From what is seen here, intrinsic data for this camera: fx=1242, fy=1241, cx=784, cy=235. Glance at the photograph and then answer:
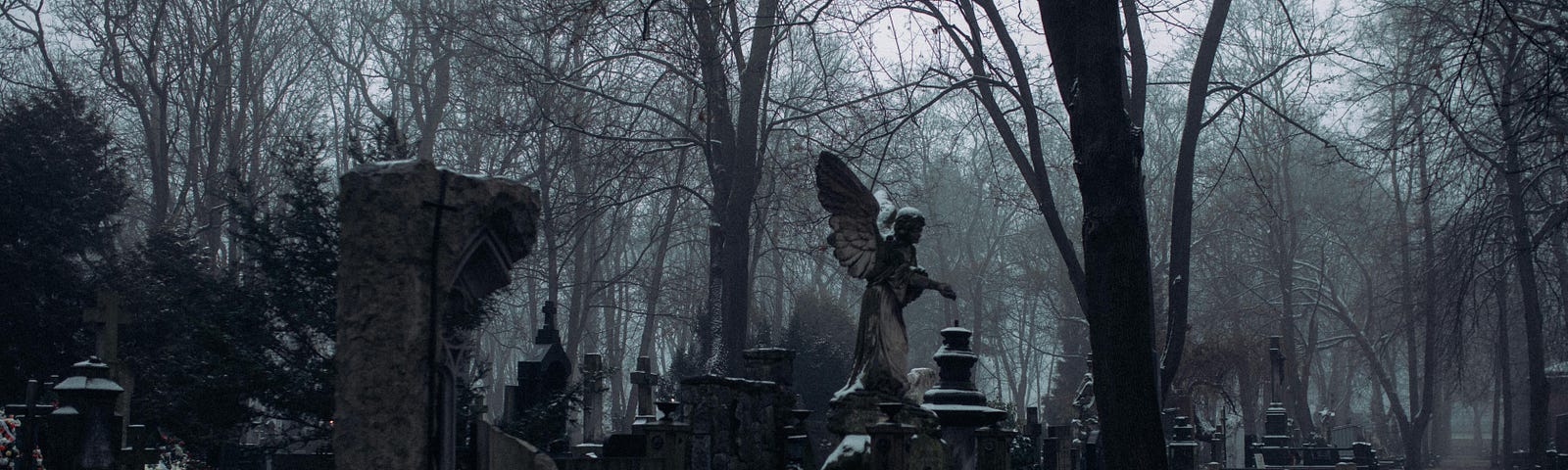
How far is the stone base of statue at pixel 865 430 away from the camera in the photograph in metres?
9.05

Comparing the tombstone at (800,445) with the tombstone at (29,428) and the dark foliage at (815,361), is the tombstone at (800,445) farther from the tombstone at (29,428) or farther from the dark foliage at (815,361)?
the dark foliage at (815,361)

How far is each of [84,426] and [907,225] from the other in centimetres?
687

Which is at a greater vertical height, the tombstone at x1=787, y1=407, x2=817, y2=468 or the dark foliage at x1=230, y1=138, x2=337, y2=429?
the dark foliage at x1=230, y1=138, x2=337, y2=429

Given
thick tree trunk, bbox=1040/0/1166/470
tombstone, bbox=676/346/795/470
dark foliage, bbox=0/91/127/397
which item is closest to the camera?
thick tree trunk, bbox=1040/0/1166/470

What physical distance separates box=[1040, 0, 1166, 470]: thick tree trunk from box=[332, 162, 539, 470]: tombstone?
15.2 feet

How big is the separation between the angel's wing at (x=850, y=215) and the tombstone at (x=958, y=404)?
101 cm

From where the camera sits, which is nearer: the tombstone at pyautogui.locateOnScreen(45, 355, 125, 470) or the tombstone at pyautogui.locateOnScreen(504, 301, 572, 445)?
the tombstone at pyautogui.locateOnScreen(45, 355, 125, 470)

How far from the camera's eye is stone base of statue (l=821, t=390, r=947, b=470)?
9.05 m

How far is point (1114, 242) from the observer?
7656 mm

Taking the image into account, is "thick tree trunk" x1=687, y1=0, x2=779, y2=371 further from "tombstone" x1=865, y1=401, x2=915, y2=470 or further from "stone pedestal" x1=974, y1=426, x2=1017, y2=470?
"tombstone" x1=865, y1=401, x2=915, y2=470

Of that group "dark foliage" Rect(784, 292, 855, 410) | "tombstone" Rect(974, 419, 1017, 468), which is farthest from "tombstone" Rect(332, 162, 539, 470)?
"dark foliage" Rect(784, 292, 855, 410)

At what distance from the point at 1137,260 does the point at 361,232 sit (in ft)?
17.0

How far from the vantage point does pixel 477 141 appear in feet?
98.3

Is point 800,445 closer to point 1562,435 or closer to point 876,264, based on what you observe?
point 876,264
